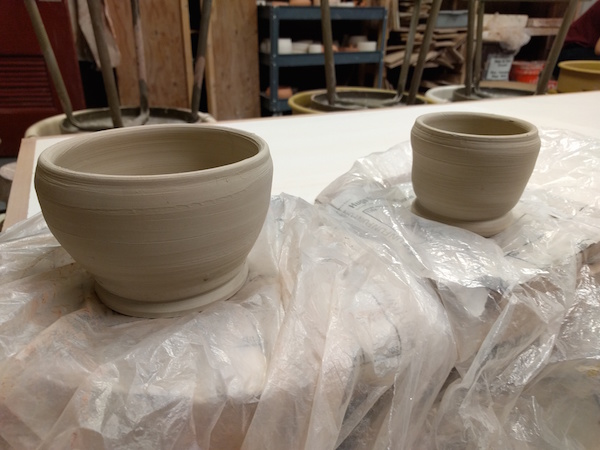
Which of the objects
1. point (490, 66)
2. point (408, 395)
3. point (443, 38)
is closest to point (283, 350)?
point (408, 395)

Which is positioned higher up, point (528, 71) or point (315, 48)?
point (315, 48)

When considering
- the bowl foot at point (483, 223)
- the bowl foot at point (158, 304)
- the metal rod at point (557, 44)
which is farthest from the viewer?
the metal rod at point (557, 44)

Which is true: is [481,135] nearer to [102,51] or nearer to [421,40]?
[102,51]

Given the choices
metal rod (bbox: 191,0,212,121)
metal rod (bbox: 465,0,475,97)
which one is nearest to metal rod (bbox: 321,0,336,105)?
metal rod (bbox: 191,0,212,121)

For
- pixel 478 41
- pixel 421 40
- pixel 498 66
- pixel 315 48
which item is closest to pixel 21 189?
pixel 478 41

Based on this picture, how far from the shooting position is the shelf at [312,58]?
110 inches

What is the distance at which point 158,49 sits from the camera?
104 inches

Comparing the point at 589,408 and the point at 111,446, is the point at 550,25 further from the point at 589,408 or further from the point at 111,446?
the point at 111,446

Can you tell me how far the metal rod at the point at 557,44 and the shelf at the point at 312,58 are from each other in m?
1.30

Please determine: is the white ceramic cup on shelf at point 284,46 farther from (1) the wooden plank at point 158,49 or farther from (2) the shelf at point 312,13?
(1) the wooden plank at point 158,49

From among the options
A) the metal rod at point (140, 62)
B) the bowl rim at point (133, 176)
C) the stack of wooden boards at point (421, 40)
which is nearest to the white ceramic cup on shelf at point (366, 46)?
the stack of wooden boards at point (421, 40)

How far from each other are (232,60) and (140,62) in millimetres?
1568

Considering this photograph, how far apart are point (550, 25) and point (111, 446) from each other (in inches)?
175

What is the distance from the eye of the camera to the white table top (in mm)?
945
